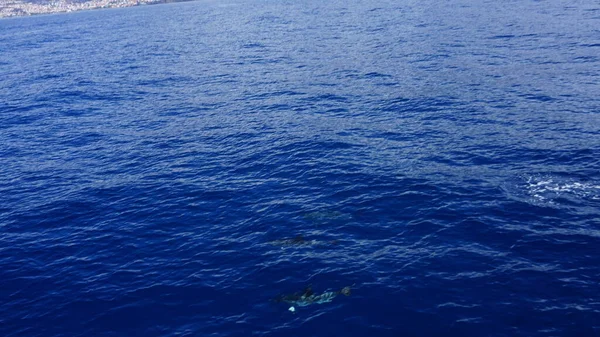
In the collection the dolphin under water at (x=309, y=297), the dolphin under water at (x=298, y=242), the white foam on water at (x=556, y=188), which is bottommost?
the dolphin under water at (x=309, y=297)

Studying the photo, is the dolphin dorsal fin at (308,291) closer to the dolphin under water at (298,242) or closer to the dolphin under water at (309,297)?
the dolphin under water at (309,297)

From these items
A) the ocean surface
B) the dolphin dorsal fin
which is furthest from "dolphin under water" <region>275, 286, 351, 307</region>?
the ocean surface

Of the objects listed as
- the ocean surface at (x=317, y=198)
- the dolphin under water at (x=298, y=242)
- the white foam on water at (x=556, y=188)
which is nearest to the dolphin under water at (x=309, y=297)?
the ocean surface at (x=317, y=198)

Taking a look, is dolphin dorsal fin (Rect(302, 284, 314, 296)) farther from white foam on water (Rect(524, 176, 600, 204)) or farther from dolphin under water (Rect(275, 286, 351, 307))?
white foam on water (Rect(524, 176, 600, 204))

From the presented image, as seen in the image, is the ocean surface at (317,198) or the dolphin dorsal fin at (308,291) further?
the dolphin dorsal fin at (308,291)

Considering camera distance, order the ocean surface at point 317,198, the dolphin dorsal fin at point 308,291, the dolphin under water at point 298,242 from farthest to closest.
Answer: the dolphin under water at point 298,242
the dolphin dorsal fin at point 308,291
the ocean surface at point 317,198

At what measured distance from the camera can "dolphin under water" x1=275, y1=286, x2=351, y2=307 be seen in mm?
25078

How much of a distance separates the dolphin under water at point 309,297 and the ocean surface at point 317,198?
290 millimetres

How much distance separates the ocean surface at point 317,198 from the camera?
2469 centimetres

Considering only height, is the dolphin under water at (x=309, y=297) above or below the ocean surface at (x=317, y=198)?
below

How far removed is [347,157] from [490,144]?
13.9 m

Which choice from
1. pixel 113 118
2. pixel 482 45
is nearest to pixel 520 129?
pixel 482 45

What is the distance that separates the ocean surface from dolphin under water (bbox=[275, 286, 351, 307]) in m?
0.29

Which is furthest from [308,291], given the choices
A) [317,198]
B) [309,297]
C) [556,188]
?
[556,188]
